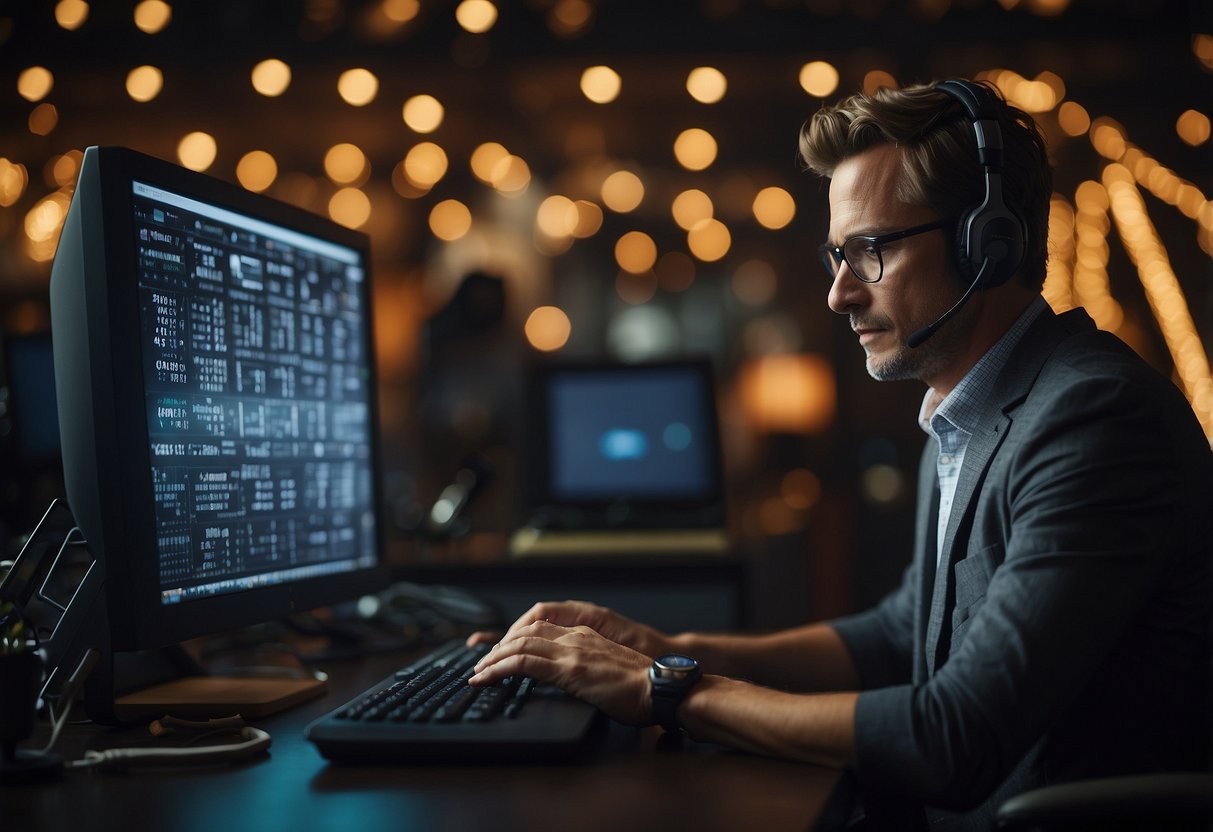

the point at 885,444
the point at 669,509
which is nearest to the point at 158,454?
the point at 669,509

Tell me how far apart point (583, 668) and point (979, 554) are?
40cm

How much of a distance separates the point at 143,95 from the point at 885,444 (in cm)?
329

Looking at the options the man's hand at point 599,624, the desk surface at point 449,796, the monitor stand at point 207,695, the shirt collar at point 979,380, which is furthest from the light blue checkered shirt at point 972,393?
the monitor stand at point 207,695

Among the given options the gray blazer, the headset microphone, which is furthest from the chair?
the headset microphone

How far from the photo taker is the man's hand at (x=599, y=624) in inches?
43.6

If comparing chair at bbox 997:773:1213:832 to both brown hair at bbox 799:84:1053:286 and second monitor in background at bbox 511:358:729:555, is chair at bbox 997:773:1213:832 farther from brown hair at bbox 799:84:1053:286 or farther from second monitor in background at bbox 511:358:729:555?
second monitor in background at bbox 511:358:729:555

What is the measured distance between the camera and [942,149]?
3.75 ft

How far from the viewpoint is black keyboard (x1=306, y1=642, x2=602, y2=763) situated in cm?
81

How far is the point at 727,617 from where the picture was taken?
2129 mm

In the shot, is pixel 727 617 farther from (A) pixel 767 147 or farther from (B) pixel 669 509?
(A) pixel 767 147

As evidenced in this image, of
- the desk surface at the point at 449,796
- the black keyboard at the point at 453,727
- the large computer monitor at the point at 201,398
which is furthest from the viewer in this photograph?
the large computer monitor at the point at 201,398

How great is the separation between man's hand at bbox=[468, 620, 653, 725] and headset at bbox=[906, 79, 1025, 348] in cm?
52

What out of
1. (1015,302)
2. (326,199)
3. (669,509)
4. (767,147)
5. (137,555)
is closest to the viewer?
(137,555)

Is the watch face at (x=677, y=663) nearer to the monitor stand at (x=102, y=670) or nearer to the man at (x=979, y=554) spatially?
the man at (x=979, y=554)
